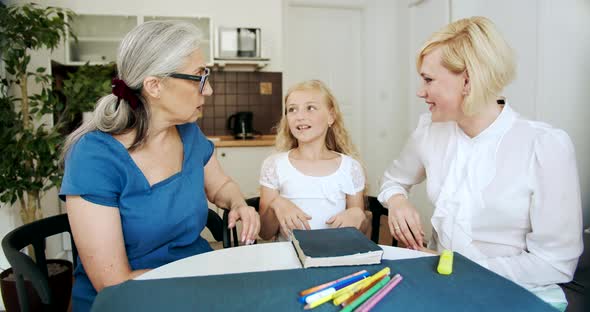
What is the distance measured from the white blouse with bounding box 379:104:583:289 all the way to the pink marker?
44 centimetres

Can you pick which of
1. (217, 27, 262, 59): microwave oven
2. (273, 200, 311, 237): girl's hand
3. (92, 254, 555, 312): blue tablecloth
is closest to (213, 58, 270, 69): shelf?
(217, 27, 262, 59): microwave oven

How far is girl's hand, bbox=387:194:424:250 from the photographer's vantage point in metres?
1.35

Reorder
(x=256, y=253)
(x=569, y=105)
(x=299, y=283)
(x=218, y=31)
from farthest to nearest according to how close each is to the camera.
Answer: (x=218, y=31), (x=569, y=105), (x=256, y=253), (x=299, y=283)

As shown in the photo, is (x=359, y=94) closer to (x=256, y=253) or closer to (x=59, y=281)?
(x=59, y=281)

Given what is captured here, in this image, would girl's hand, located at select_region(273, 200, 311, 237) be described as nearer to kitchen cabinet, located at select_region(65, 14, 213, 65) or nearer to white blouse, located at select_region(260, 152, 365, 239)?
white blouse, located at select_region(260, 152, 365, 239)

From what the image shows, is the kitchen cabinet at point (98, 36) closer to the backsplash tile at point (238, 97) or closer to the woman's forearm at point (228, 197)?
the backsplash tile at point (238, 97)

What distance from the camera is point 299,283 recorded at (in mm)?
935

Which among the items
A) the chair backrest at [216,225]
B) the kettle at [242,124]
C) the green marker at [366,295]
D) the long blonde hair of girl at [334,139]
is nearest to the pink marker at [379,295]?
the green marker at [366,295]

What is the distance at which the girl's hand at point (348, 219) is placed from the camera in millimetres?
1636

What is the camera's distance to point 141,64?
1.30 m

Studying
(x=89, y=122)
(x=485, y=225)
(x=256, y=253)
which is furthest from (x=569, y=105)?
(x=89, y=122)

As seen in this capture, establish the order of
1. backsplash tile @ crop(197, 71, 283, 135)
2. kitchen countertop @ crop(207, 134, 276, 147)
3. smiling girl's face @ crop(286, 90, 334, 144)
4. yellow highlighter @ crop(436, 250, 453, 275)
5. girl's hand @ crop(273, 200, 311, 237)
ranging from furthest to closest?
backsplash tile @ crop(197, 71, 283, 135) < kitchen countertop @ crop(207, 134, 276, 147) < smiling girl's face @ crop(286, 90, 334, 144) < girl's hand @ crop(273, 200, 311, 237) < yellow highlighter @ crop(436, 250, 453, 275)

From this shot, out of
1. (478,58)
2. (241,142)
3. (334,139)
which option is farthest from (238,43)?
(478,58)

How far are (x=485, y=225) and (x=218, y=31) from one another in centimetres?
326
